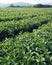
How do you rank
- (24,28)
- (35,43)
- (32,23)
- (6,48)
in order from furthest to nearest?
(32,23)
(24,28)
(35,43)
(6,48)

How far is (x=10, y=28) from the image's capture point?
30.9 feet

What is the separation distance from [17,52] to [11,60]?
488mm

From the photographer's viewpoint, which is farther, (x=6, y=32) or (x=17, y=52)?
(x=6, y=32)

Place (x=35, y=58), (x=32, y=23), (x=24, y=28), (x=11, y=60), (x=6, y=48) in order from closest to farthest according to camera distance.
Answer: (x=11, y=60) → (x=35, y=58) → (x=6, y=48) → (x=24, y=28) → (x=32, y=23)

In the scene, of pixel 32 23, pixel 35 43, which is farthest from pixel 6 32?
pixel 35 43

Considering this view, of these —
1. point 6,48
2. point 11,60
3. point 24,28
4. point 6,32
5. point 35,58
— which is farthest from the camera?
point 24,28

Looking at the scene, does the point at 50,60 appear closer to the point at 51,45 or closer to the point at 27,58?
the point at 27,58

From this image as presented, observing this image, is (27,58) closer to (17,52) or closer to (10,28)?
(17,52)

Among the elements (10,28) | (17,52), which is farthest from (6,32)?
(17,52)

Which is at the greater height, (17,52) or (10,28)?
(17,52)

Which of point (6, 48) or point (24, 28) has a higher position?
point (6, 48)

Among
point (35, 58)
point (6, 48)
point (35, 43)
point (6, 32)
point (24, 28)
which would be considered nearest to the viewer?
point (35, 58)

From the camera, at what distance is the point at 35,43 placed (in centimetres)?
506

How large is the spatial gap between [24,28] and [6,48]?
5883mm
